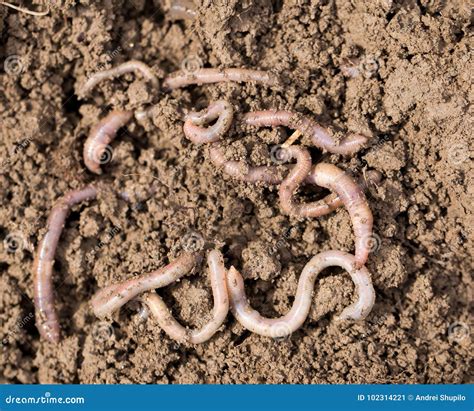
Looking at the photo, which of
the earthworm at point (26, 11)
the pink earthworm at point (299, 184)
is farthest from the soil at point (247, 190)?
the pink earthworm at point (299, 184)

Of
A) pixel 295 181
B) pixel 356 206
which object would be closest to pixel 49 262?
pixel 295 181

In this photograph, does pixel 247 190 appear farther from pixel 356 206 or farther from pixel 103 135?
pixel 103 135

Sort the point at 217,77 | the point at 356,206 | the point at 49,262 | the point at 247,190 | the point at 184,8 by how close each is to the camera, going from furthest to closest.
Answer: the point at 184,8
the point at 49,262
the point at 217,77
the point at 247,190
the point at 356,206

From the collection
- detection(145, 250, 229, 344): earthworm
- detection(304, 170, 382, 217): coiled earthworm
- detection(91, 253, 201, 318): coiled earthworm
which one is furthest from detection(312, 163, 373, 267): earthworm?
detection(91, 253, 201, 318): coiled earthworm

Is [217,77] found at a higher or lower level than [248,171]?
higher

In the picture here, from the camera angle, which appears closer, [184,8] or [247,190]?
[247,190]

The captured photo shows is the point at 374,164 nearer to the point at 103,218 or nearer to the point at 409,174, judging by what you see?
the point at 409,174
